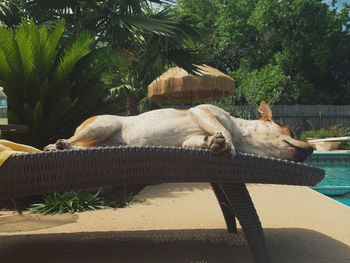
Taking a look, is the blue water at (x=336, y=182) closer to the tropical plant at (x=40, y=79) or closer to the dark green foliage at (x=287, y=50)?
the tropical plant at (x=40, y=79)

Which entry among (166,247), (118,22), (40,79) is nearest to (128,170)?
(166,247)

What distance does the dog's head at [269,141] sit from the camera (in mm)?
3650

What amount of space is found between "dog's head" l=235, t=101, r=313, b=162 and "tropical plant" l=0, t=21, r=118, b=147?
10.5 ft

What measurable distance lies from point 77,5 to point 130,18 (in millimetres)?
921

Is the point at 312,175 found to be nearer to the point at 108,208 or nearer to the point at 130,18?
the point at 108,208

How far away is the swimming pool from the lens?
9.07 meters

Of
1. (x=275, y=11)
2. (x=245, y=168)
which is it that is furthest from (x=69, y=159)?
(x=275, y=11)

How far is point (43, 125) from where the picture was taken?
660cm

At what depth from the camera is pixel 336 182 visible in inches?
451

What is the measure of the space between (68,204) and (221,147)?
3214mm

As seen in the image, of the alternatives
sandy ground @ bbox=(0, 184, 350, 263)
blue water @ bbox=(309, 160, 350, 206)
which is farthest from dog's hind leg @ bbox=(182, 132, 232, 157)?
blue water @ bbox=(309, 160, 350, 206)

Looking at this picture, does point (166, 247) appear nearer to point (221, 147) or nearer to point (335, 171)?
point (221, 147)

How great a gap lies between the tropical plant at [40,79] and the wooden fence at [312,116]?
1645cm

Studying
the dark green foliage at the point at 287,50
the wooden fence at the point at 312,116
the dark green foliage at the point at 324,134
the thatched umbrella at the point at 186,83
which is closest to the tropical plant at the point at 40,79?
the thatched umbrella at the point at 186,83
